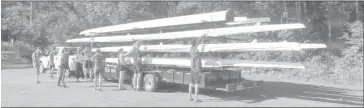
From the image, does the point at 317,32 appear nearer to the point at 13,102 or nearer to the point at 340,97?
the point at 340,97

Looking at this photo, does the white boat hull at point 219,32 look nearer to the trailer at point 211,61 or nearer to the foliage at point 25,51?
the trailer at point 211,61

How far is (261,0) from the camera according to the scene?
20.3m

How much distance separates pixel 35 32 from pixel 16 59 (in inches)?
131

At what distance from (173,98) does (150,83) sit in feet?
5.18

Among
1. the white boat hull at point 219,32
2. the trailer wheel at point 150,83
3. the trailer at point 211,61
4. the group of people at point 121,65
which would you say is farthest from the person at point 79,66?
the trailer wheel at point 150,83

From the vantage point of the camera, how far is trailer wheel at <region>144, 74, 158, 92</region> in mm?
11406

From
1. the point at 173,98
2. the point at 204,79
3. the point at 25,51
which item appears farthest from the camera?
the point at 25,51

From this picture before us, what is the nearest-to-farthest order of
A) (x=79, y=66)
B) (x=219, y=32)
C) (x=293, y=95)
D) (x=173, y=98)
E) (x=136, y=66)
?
1. (x=173, y=98)
2. (x=293, y=95)
3. (x=219, y=32)
4. (x=136, y=66)
5. (x=79, y=66)

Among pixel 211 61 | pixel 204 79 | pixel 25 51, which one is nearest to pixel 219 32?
pixel 211 61

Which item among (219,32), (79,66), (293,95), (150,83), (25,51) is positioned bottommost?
(293,95)

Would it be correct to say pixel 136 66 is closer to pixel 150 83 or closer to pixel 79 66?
pixel 150 83

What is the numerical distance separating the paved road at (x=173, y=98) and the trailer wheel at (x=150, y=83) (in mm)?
261

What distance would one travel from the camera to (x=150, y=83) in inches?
456

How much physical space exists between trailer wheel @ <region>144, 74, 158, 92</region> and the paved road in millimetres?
261
